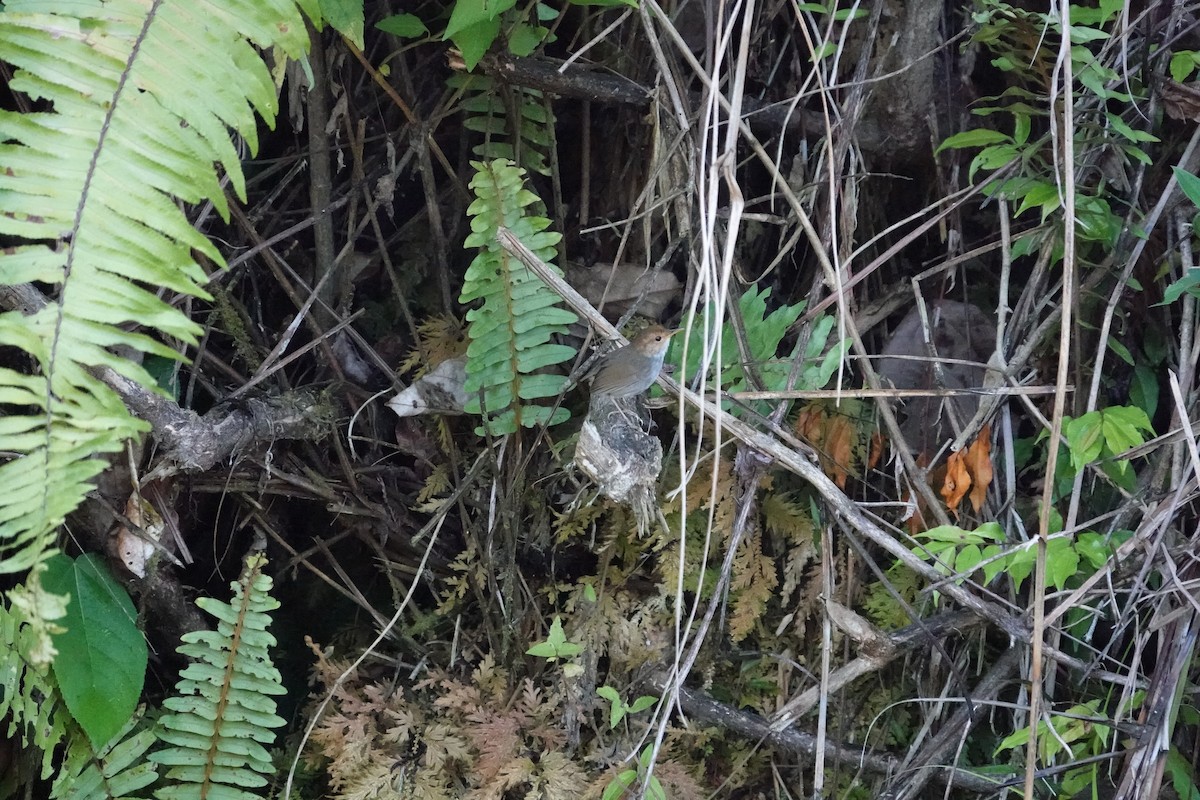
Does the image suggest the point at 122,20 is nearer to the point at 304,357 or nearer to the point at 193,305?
the point at 193,305

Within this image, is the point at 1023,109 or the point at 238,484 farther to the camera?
the point at 238,484

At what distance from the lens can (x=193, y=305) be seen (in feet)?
6.46

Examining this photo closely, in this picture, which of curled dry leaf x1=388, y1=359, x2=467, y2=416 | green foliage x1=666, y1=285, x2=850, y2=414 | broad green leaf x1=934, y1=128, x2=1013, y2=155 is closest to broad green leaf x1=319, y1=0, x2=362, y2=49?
curled dry leaf x1=388, y1=359, x2=467, y2=416

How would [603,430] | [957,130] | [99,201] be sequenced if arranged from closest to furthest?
[99,201] → [603,430] → [957,130]

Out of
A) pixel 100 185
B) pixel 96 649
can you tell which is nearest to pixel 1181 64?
pixel 100 185

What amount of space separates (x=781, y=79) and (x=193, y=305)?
1.38 meters

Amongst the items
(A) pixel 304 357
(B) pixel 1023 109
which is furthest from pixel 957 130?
(A) pixel 304 357

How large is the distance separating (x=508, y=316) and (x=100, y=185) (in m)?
0.79

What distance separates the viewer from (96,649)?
5.56 feet

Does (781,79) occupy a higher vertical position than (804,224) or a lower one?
higher

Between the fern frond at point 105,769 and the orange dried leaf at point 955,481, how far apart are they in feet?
5.24

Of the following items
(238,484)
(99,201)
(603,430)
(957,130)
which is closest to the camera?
(99,201)

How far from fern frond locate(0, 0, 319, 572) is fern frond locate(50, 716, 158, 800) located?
661 millimetres

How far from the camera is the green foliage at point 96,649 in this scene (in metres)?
1.65
